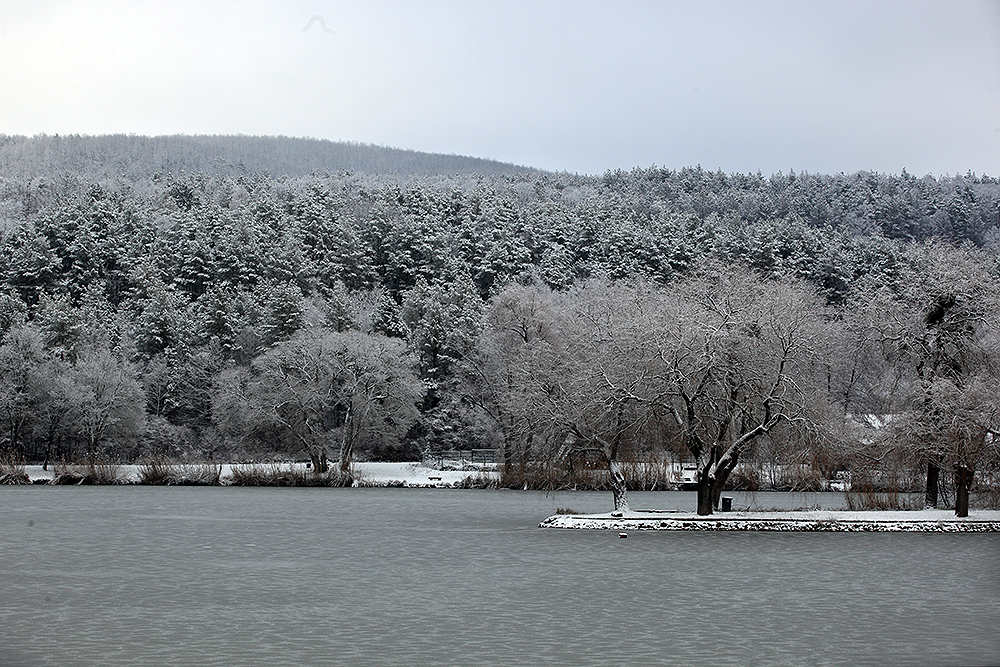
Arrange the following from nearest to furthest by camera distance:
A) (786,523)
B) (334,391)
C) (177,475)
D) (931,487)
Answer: (786,523) < (931,487) < (177,475) < (334,391)

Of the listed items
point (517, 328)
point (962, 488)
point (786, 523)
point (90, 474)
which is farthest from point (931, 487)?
point (90, 474)

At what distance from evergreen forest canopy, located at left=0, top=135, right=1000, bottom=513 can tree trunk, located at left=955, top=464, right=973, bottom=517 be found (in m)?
0.59

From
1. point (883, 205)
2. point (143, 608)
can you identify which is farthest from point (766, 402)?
point (883, 205)

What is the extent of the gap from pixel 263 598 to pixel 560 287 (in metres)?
84.0

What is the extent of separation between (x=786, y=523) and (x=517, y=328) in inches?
1265

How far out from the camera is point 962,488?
1453 inches

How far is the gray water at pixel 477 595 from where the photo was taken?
1664 cm

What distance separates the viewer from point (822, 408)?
37.5 metres

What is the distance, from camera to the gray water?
1664cm

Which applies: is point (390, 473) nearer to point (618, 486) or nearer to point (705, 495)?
point (618, 486)

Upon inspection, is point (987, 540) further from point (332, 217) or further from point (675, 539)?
point (332, 217)

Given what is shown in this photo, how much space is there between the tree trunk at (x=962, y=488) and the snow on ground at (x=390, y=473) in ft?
104

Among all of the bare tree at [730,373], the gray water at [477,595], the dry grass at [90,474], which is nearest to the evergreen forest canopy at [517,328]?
the bare tree at [730,373]

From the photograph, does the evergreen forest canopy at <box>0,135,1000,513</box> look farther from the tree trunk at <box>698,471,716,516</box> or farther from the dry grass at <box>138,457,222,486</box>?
the dry grass at <box>138,457,222,486</box>
